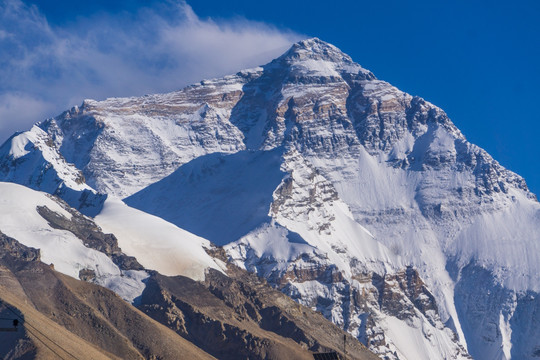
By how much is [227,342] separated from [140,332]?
720 inches

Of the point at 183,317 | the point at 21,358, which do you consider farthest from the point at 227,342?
the point at 21,358

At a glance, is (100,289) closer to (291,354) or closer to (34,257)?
(34,257)

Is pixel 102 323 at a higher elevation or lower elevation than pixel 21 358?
higher

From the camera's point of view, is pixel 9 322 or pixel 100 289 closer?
pixel 9 322

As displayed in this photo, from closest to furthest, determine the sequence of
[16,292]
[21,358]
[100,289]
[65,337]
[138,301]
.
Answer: [21,358] < [65,337] < [16,292] < [100,289] < [138,301]

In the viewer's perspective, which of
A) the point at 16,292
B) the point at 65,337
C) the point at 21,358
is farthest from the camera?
the point at 16,292

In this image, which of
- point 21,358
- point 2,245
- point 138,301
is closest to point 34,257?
point 2,245

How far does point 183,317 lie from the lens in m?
191

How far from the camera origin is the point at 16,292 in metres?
169

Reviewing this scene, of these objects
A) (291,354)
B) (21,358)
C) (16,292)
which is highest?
(291,354)

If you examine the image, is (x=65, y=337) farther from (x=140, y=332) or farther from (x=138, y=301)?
(x=138, y=301)

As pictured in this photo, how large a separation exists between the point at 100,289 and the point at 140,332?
13.3m

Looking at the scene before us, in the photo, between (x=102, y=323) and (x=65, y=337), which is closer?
(x=65, y=337)

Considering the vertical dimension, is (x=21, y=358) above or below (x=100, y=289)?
below
